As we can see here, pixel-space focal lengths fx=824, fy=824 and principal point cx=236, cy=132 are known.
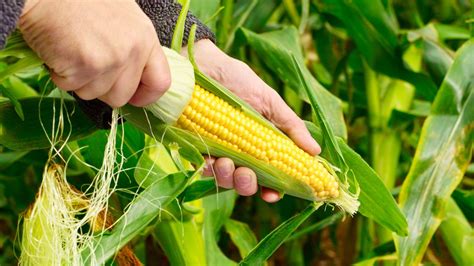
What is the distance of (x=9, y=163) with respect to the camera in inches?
51.1

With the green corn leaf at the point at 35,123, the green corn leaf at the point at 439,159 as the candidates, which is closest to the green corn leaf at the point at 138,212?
the green corn leaf at the point at 35,123

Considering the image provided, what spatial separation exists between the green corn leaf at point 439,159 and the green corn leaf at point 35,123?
0.44m

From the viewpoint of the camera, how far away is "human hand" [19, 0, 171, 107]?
619 mm

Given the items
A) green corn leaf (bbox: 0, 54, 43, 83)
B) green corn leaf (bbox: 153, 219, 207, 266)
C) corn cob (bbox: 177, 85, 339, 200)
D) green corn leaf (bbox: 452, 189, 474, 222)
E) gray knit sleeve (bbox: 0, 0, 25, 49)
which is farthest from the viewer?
green corn leaf (bbox: 452, 189, 474, 222)

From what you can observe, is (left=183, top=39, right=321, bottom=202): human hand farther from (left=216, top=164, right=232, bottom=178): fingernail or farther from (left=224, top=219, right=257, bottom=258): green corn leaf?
(left=224, top=219, right=257, bottom=258): green corn leaf

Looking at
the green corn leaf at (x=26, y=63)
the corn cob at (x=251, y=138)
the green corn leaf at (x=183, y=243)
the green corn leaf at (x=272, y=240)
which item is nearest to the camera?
the green corn leaf at (x=26, y=63)

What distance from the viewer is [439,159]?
115 centimetres

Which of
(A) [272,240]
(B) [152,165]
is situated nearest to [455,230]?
(A) [272,240]

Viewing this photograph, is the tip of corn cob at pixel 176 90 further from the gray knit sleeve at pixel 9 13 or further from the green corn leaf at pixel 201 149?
the gray knit sleeve at pixel 9 13

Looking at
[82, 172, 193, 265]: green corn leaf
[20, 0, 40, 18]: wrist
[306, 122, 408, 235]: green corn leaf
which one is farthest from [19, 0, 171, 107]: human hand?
[306, 122, 408, 235]: green corn leaf

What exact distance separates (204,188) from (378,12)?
1.68 feet

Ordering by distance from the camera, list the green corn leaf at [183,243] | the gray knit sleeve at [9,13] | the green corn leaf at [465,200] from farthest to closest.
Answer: the green corn leaf at [465,200] → the green corn leaf at [183,243] → the gray knit sleeve at [9,13]

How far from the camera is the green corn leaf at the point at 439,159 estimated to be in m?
1.11

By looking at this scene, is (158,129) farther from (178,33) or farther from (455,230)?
(455,230)
